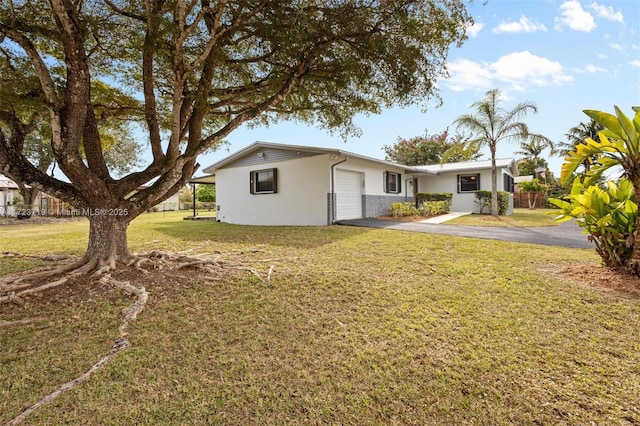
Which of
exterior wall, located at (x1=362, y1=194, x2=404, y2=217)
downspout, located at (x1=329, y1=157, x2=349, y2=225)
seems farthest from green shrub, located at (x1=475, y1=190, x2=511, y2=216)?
downspout, located at (x1=329, y1=157, x2=349, y2=225)

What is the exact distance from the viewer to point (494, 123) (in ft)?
49.2

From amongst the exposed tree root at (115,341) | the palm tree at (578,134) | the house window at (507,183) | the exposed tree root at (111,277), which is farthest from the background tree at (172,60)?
the palm tree at (578,134)

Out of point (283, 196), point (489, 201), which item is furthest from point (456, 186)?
point (283, 196)

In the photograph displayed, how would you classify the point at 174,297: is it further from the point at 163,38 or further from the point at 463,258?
the point at 463,258

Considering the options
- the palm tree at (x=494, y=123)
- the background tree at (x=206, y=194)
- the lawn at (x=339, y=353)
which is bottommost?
the lawn at (x=339, y=353)

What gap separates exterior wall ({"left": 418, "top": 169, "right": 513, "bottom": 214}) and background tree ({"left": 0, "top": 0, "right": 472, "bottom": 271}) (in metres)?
14.1

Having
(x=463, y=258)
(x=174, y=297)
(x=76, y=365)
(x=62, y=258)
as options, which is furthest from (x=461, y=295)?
(x=62, y=258)

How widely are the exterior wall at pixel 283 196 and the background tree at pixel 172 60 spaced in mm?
6081

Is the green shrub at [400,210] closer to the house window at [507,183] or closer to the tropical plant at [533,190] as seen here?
the house window at [507,183]

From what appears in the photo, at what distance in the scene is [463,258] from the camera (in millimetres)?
6445

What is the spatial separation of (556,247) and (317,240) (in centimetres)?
600

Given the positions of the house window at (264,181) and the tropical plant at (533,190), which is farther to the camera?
the tropical plant at (533,190)

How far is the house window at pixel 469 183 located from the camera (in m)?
18.7

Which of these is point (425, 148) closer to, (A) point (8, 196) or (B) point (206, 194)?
(B) point (206, 194)
